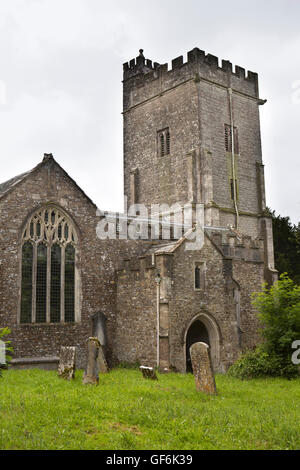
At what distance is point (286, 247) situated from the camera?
3469 centimetres

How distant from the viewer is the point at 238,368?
15367 millimetres

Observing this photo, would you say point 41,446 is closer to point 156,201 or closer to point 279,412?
point 279,412

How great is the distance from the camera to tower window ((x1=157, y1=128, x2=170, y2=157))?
101 ft

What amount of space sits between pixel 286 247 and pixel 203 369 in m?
24.8

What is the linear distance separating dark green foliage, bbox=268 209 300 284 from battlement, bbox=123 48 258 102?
9230 mm

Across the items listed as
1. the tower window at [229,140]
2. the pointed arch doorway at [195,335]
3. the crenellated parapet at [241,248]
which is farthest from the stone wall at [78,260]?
the tower window at [229,140]

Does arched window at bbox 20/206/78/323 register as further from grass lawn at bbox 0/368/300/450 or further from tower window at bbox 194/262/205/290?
grass lawn at bbox 0/368/300/450

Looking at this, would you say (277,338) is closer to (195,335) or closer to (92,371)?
(195,335)

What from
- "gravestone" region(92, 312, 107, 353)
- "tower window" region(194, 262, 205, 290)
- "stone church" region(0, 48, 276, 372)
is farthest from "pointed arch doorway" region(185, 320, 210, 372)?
"gravestone" region(92, 312, 107, 353)

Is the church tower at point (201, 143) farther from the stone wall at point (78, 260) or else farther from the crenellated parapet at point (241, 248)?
the stone wall at point (78, 260)

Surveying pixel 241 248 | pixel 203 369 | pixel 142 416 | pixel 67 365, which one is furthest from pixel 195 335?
pixel 142 416

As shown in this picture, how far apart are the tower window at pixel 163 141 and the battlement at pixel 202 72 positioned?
11.1ft
